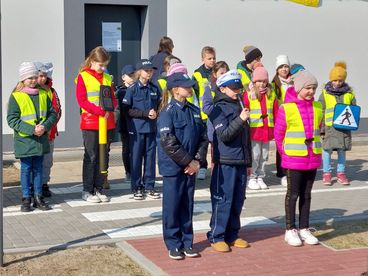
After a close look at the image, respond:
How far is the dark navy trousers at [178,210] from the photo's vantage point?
688cm

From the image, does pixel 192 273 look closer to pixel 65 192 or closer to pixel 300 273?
pixel 300 273

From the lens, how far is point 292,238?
7492 mm

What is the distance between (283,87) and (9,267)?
5732 millimetres

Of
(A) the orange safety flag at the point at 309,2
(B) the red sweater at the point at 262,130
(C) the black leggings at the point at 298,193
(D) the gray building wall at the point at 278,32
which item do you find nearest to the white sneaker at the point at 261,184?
(B) the red sweater at the point at 262,130

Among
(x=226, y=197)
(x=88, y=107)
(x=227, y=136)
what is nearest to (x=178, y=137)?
(x=227, y=136)

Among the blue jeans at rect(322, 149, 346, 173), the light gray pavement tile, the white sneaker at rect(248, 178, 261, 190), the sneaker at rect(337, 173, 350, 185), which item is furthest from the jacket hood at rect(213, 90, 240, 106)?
the sneaker at rect(337, 173, 350, 185)

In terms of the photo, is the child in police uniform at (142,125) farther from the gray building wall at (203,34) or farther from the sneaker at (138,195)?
the gray building wall at (203,34)

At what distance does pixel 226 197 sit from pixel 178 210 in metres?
0.57

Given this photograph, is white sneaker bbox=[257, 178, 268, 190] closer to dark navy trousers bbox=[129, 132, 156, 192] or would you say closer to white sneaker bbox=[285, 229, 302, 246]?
dark navy trousers bbox=[129, 132, 156, 192]

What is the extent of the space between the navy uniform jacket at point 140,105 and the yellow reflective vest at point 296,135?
2614 mm

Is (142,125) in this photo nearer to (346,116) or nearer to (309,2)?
(346,116)

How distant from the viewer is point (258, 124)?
10.4 metres

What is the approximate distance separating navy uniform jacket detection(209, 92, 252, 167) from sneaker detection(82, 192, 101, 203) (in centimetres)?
271

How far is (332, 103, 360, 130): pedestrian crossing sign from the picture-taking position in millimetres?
10610
